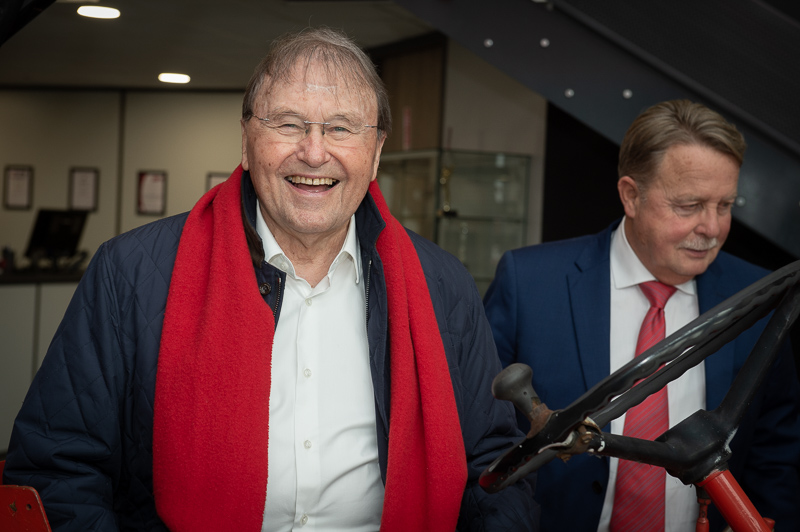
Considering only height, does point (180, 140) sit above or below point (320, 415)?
above

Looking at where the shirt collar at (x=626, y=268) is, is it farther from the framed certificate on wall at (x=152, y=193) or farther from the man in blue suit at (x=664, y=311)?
the framed certificate on wall at (x=152, y=193)

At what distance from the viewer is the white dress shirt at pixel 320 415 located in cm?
150

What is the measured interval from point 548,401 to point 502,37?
165cm

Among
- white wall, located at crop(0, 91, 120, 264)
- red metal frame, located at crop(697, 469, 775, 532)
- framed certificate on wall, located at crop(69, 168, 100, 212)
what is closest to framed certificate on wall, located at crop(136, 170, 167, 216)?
white wall, located at crop(0, 91, 120, 264)

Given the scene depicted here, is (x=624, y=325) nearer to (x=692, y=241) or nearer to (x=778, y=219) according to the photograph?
(x=692, y=241)

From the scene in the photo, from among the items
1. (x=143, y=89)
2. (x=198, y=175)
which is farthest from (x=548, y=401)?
(x=143, y=89)

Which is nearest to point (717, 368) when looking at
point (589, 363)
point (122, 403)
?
point (589, 363)

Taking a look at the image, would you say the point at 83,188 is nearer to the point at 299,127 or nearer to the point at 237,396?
the point at 299,127

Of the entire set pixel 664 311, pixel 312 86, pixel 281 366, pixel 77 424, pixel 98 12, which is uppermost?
pixel 98 12

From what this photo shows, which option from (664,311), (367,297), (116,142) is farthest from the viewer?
(116,142)

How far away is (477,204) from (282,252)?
13.2 feet

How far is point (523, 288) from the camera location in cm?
212

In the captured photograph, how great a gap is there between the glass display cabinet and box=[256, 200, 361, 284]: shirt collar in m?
3.75

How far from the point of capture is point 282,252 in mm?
1624
